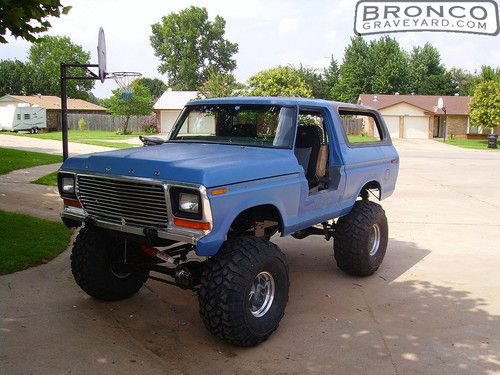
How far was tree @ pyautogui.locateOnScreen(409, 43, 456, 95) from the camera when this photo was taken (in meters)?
64.9

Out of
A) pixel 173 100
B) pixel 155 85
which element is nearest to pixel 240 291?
pixel 173 100

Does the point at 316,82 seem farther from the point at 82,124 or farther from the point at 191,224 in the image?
the point at 191,224

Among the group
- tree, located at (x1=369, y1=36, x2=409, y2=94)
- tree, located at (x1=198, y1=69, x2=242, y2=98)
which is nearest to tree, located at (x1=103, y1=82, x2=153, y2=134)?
tree, located at (x1=198, y1=69, x2=242, y2=98)

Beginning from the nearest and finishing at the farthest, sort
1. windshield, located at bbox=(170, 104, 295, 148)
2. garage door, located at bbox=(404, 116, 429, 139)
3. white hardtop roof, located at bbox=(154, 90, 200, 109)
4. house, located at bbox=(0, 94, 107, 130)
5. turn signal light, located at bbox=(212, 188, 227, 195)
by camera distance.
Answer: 1. turn signal light, located at bbox=(212, 188, 227, 195)
2. windshield, located at bbox=(170, 104, 295, 148)
3. house, located at bbox=(0, 94, 107, 130)
4. garage door, located at bbox=(404, 116, 429, 139)
5. white hardtop roof, located at bbox=(154, 90, 200, 109)

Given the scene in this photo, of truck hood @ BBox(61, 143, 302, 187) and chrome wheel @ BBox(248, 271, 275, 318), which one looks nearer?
truck hood @ BBox(61, 143, 302, 187)

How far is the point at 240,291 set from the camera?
4148 millimetres

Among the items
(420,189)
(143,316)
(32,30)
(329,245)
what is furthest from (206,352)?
(420,189)

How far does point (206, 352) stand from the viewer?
168 inches

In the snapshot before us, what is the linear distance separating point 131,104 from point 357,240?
148ft

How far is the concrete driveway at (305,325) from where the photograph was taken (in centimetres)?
406

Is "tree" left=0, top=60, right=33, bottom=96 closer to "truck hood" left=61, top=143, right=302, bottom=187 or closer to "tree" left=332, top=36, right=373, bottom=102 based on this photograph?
"tree" left=332, top=36, right=373, bottom=102

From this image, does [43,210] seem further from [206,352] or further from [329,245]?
[206,352]

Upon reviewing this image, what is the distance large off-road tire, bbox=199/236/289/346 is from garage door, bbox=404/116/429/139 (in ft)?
161

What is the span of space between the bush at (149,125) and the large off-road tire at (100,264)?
47.3 m
